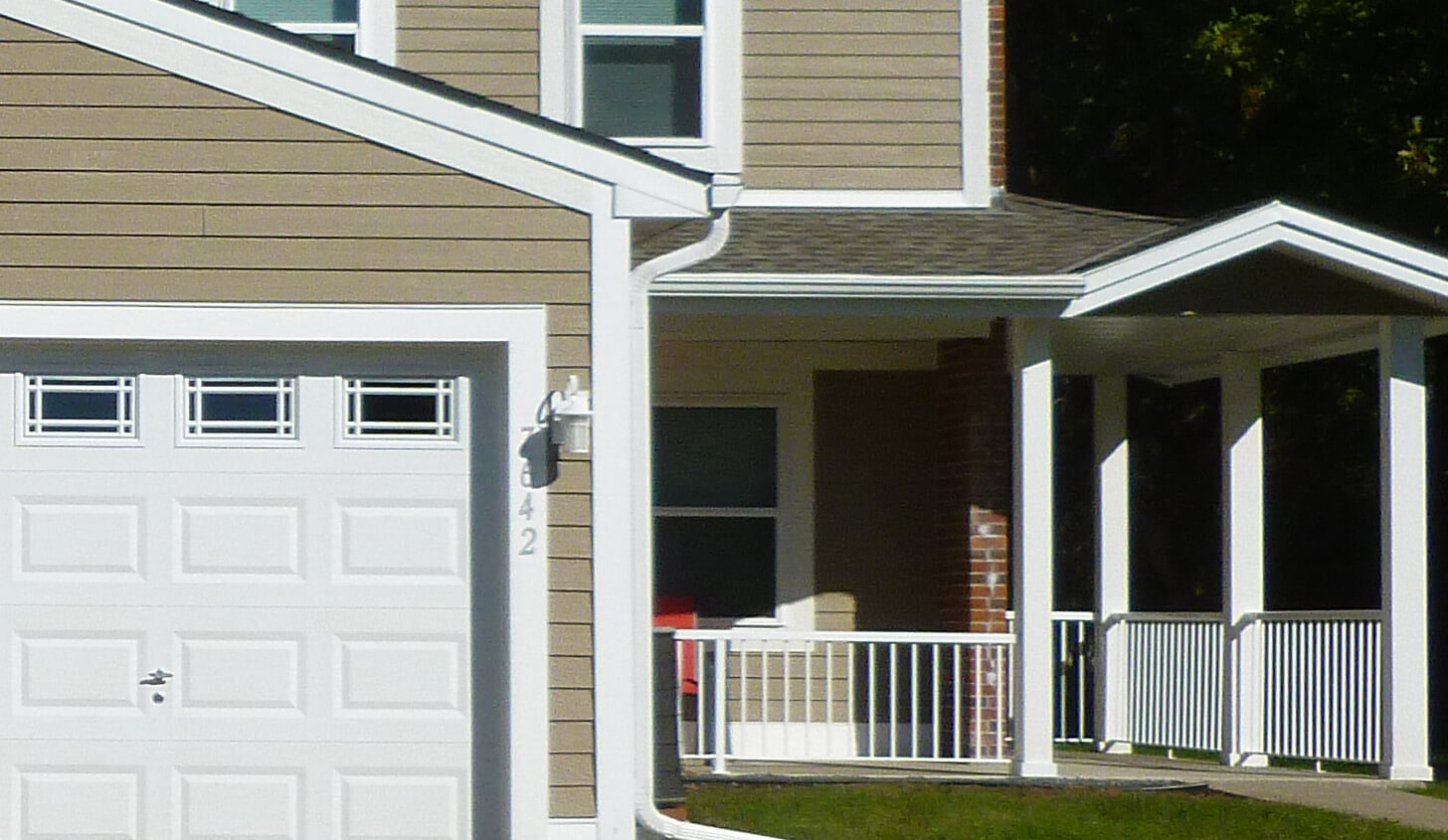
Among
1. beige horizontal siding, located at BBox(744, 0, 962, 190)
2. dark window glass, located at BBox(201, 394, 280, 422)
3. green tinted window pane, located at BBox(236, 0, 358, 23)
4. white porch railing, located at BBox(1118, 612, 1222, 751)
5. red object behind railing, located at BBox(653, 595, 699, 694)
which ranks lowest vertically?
white porch railing, located at BBox(1118, 612, 1222, 751)

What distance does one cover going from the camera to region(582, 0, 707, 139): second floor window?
1288cm

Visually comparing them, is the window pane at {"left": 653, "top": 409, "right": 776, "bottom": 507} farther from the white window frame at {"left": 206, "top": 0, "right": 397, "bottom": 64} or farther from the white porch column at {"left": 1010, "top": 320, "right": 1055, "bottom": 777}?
the white window frame at {"left": 206, "top": 0, "right": 397, "bottom": 64}

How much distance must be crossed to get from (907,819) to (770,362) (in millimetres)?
3818

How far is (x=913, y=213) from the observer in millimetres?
12672

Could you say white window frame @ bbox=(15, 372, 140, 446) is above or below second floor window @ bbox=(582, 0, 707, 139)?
below

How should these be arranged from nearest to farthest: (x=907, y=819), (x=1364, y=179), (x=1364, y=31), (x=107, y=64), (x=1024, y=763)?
(x=107, y=64) → (x=907, y=819) → (x=1024, y=763) → (x=1364, y=31) → (x=1364, y=179)

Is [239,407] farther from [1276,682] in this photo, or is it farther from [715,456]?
[1276,682]

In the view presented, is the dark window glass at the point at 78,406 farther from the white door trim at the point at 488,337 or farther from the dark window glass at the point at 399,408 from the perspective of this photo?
the dark window glass at the point at 399,408

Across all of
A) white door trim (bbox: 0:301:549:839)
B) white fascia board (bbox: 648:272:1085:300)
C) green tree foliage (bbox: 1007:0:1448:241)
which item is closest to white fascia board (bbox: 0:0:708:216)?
white door trim (bbox: 0:301:549:839)

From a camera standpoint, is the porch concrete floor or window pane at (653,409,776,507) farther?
window pane at (653,409,776,507)

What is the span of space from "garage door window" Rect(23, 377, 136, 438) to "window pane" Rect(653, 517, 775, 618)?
15.9 feet

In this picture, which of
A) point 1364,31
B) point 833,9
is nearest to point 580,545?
point 833,9

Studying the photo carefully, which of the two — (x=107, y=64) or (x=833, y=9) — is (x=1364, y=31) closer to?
(x=833, y=9)

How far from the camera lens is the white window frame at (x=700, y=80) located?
1270 centimetres
